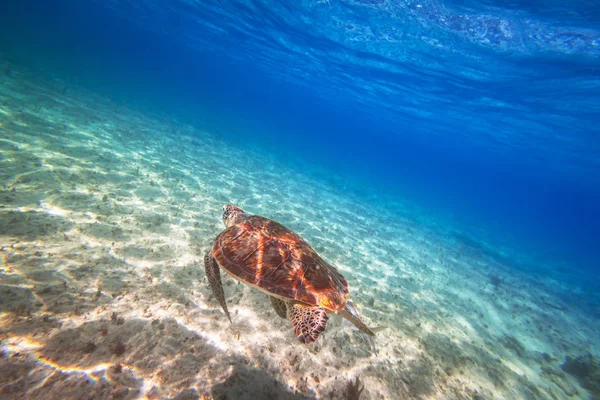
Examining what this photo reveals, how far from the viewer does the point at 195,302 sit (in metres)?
4.88

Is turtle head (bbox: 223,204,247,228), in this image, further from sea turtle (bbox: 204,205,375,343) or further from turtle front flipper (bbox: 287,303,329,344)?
turtle front flipper (bbox: 287,303,329,344)

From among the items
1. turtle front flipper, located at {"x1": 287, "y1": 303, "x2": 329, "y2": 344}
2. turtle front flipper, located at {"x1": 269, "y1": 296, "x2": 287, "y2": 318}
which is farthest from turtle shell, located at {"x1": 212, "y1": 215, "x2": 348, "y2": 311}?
turtle front flipper, located at {"x1": 269, "y1": 296, "x2": 287, "y2": 318}

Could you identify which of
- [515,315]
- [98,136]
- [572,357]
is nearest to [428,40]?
[515,315]

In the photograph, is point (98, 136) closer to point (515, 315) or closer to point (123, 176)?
point (123, 176)

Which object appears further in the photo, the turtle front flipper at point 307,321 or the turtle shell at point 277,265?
the turtle shell at point 277,265

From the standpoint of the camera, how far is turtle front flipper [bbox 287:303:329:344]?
292 centimetres

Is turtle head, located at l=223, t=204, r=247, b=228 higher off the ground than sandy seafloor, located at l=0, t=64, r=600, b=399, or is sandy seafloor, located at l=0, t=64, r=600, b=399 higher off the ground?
turtle head, located at l=223, t=204, r=247, b=228

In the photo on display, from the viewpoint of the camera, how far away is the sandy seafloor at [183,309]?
341 cm

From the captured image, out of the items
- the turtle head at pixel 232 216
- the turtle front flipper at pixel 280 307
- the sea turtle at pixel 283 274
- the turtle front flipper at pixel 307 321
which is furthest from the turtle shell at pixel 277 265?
the turtle head at pixel 232 216

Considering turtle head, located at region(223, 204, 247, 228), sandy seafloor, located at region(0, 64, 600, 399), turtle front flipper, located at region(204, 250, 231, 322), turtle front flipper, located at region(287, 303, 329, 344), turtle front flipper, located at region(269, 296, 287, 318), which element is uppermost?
turtle front flipper, located at region(287, 303, 329, 344)

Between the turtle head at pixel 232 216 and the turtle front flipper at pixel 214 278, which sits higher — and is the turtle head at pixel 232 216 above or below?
above

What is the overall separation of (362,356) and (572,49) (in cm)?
2110

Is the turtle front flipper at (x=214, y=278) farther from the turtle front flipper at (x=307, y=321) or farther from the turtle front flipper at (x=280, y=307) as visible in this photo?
the turtle front flipper at (x=307, y=321)

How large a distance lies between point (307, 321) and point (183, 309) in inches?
110
